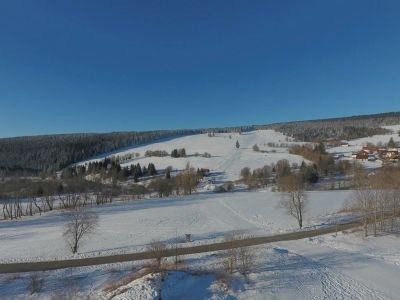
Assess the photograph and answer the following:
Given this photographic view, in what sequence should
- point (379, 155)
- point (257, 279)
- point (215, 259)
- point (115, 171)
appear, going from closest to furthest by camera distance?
point (257, 279), point (215, 259), point (115, 171), point (379, 155)

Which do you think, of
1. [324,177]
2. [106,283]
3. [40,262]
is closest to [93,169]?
[324,177]

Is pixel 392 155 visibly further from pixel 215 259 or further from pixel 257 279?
pixel 257 279

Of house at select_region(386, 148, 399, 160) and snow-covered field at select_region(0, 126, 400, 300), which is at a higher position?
house at select_region(386, 148, 399, 160)

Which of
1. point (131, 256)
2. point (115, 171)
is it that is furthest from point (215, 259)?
point (115, 171)

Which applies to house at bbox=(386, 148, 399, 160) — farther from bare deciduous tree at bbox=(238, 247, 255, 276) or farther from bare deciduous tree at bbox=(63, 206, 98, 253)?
bare deciduous tree at bbox=(63, 206, 98, 253)

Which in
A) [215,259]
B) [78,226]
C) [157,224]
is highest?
[78,226]

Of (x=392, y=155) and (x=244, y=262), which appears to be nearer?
(x=244, y=262)

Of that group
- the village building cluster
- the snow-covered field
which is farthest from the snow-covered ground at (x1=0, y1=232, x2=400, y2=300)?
the village building cluster

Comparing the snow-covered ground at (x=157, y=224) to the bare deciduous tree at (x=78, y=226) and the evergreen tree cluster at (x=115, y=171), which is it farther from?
the evergreen tree cluster at (x=115, y=171)

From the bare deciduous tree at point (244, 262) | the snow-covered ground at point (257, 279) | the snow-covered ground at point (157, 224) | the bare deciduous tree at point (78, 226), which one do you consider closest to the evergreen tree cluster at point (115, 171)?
the snow-covered ground at point (157, 224)
